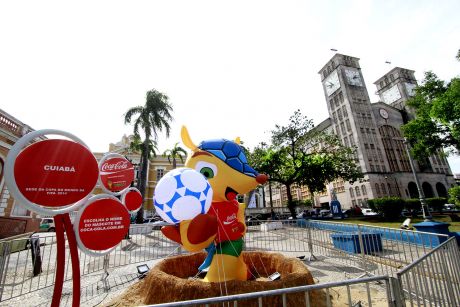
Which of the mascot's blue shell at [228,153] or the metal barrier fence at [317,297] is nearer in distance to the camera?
the metal barrier fence at [317,297]

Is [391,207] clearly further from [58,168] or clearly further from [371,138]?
[58,168]

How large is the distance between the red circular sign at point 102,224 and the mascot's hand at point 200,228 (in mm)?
1147

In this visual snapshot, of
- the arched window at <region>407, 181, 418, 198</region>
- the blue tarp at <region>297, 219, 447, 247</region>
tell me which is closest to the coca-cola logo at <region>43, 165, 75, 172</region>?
the blue tarp at <region>297, 219, 447, 247</region>

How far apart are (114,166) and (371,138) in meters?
55.1

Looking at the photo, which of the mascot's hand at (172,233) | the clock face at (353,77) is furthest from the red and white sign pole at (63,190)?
the clock face at (353,77)

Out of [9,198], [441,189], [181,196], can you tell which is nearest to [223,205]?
[181,196]

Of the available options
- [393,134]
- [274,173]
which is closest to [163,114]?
[274,173]

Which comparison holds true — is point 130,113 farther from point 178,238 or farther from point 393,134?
point 393,134

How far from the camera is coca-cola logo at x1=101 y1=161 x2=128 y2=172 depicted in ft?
21.8

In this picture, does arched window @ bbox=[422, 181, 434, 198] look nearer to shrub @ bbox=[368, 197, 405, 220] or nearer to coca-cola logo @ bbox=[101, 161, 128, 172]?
shrub @ bbox=[368, 197, 405, 220]

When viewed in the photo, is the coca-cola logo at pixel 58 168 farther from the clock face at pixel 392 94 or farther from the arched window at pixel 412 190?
the clock face at pixel 392 94

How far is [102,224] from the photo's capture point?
358 cm

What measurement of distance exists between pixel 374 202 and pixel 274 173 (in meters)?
12.7

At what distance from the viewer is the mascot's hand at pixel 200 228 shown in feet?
12.5
